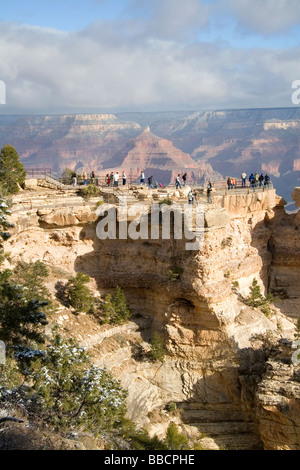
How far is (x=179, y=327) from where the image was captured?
86.5 ft

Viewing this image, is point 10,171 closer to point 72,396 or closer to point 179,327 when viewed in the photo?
point 179,327

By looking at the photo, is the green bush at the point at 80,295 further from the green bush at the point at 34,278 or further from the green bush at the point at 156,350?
the green bush at the point at 156,350

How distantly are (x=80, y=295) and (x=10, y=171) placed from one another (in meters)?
10.5

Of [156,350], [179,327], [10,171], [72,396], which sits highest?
[10,171]

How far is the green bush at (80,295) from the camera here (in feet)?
84.5

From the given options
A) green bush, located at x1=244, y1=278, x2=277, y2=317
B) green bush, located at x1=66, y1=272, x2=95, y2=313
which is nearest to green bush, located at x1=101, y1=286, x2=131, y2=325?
green bush, located at x1=66, y1=272, x2=95, y2=313

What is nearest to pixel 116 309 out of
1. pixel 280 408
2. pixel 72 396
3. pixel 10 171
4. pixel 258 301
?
pixel 258 301

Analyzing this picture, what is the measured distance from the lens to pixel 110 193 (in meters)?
30.7

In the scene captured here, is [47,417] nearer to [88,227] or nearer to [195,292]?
[195,292]

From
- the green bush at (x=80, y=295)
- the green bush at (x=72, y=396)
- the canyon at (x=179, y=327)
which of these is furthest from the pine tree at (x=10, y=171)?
the green bush at (x=72, y=396)

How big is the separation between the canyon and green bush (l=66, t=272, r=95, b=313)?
0.60 meters
